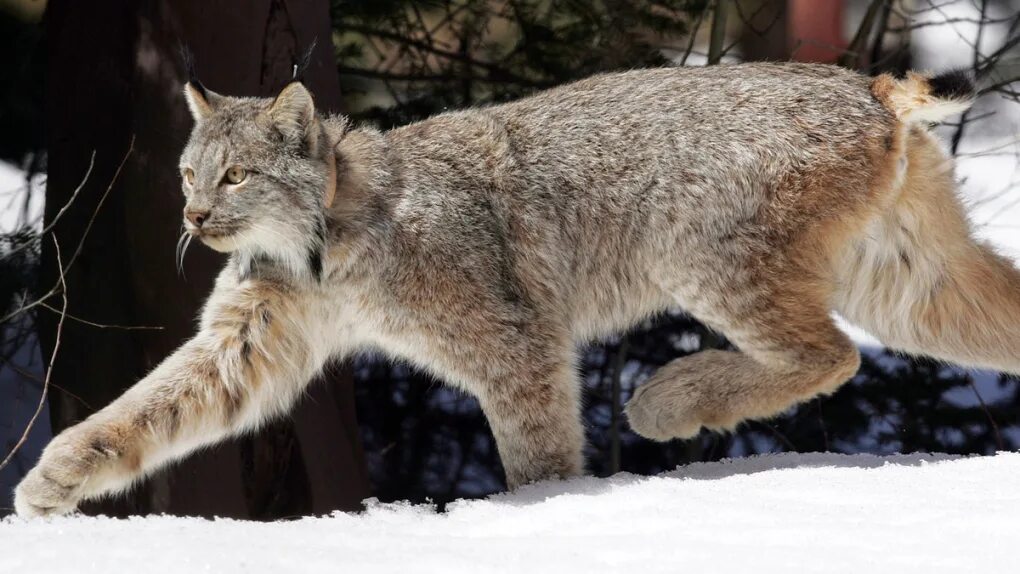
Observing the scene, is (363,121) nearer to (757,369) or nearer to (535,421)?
(535,421)

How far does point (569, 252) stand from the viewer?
4703 millimetres

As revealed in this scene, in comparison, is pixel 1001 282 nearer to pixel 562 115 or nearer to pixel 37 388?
pixel 562 115

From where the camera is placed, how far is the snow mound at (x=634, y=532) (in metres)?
2.95

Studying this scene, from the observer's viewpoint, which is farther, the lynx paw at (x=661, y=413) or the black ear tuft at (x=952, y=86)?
the lynx paw at (x=661, y=413)

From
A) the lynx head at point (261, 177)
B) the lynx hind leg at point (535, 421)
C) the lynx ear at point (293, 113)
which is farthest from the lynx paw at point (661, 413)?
the lynx ear at point (293, 113)

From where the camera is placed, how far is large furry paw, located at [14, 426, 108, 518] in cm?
392

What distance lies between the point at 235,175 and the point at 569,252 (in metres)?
1.26

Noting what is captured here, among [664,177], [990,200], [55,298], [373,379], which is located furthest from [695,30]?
[55,298]

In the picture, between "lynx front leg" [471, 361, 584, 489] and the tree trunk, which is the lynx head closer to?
"lynx front leg" [471, 361, 584, 489]

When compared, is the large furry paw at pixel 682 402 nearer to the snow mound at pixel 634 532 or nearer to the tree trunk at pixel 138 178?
the snow mound at pixel 634 532

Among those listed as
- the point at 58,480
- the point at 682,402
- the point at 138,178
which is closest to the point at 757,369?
the point at 682,402

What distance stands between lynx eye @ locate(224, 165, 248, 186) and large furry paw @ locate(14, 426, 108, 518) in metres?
0.92

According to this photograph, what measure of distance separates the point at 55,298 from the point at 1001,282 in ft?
Result: 12.8

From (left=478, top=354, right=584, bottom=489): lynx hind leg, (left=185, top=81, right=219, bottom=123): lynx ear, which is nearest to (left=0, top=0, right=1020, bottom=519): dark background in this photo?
(left=185, top=81, right=219, bottom=123): lynx ear
